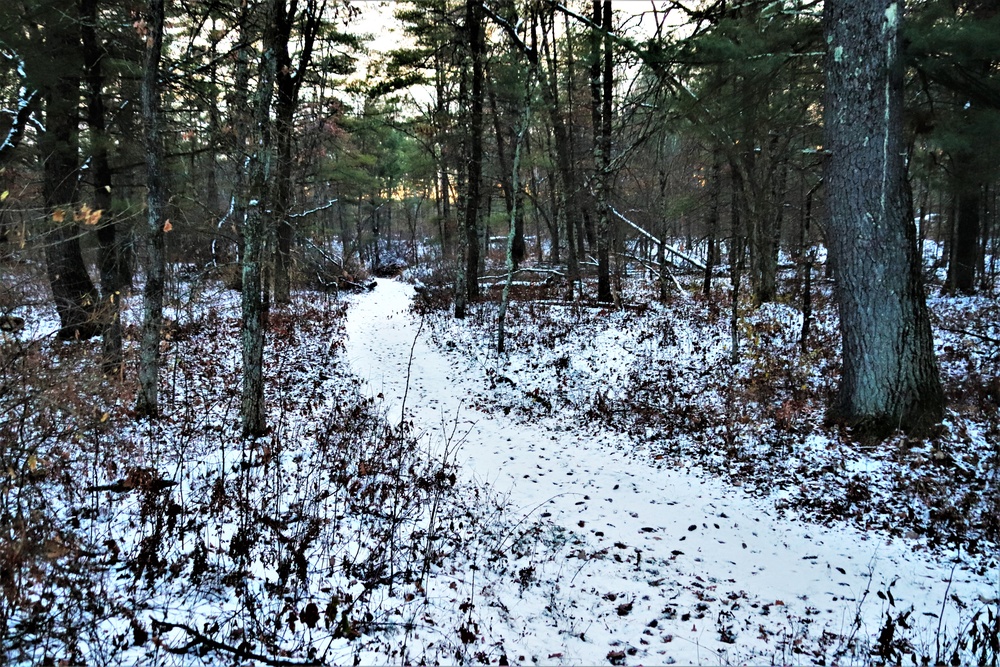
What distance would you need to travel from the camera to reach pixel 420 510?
543 centimetres

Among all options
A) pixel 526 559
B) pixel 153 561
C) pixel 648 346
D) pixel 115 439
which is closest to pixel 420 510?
pixel 526 559

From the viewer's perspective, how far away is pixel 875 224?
600 centimetres

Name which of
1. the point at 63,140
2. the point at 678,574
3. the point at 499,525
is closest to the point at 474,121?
the point at 63,140

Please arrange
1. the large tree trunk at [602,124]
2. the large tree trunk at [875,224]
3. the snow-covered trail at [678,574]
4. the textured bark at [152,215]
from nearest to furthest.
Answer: the snow-covered trail at [678,574] < the large tree trunk at [875,224] < the textured bark at [152,215] < the large tree trunk at [602,124]

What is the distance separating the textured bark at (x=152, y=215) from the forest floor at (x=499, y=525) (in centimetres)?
58

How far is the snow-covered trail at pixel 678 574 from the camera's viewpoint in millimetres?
3707

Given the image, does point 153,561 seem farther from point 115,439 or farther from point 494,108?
point 494,108

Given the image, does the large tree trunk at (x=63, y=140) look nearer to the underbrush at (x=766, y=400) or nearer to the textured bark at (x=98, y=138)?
the textured bark at (x=98, y=138)

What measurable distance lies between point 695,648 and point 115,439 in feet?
22.1

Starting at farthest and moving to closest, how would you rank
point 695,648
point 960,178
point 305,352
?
point 305,352
point 960,178
point 695,648

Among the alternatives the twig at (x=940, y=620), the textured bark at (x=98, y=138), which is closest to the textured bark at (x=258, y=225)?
the textured bark at (x=98, y=138)

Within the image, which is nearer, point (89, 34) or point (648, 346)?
point (89, 34)

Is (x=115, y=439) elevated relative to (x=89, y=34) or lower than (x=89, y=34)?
lower

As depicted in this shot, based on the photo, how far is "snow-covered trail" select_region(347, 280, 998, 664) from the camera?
12.2ft
